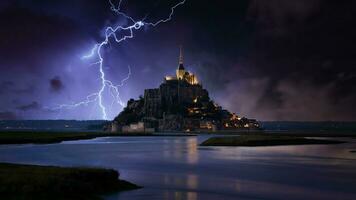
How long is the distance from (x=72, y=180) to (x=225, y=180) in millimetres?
12894

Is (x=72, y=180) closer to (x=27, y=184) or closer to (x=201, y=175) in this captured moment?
(x=27, y=184)

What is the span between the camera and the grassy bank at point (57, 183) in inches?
790

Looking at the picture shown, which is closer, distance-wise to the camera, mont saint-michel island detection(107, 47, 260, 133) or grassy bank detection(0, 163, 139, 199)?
grassy bank detection(0, 163, 139, 199)

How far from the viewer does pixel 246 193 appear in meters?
26.6

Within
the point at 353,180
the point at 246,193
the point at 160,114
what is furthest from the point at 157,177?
the point at 160,114

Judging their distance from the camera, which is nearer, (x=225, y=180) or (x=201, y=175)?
(x=225, y=180)

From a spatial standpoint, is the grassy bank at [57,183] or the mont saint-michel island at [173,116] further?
the mont saint-michel island at [173,116]

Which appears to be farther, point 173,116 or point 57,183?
point 173,116

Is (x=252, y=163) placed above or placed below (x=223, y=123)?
below

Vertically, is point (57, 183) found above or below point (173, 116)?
below

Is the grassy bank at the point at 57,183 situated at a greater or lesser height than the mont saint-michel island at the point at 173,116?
lesser

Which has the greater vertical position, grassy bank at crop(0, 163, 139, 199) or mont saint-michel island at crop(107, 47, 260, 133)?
mont saint-michel island at crop(107, 47, 260, 133)

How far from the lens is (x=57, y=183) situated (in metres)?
20.9

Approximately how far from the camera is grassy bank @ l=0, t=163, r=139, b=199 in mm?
20078
